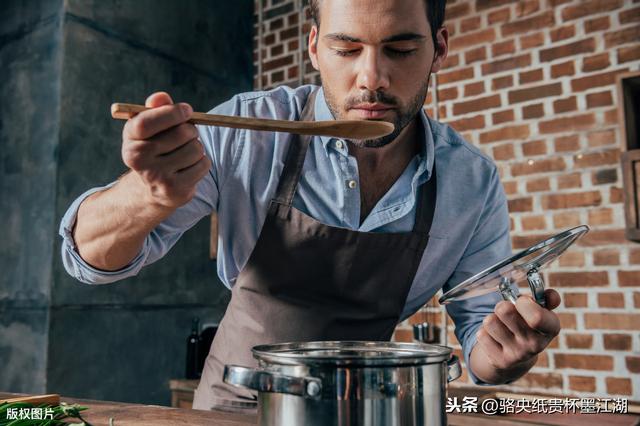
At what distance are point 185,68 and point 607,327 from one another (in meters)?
2.39

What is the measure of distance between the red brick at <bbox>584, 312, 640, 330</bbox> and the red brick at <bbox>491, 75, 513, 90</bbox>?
1.04 metres

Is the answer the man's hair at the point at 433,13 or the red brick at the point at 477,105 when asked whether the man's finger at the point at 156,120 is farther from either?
the red brick at the point at 477,105

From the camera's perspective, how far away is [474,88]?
2.64 meters

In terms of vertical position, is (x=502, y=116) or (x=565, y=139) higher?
(x=502, y=116)

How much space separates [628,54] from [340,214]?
163 cm

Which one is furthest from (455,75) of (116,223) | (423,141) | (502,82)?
(116,223)

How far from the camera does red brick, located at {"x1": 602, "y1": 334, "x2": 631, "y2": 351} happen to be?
7.23 feet

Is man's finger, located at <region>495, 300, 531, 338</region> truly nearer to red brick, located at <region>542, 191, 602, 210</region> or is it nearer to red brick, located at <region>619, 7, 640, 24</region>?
red brick, located at <region>542, 191, 602, 210</region>

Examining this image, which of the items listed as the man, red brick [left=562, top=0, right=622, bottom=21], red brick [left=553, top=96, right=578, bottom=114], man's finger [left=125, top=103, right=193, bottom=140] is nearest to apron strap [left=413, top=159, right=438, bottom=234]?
the man

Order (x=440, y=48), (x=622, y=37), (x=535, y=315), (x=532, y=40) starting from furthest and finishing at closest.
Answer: (x=532, y=40)
(x=622, y=37)
(x=440, y=48)
(x=535, y=315)

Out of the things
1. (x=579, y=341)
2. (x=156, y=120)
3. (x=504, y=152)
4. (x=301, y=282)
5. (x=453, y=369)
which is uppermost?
(x=504, y=152)

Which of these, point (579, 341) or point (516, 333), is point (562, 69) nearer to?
point (579, 341)

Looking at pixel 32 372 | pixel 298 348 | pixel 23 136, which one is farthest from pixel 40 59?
pixel 298 348

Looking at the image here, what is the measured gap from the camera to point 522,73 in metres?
2.52
